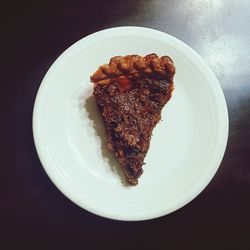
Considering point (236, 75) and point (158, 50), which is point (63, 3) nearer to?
point (158, 50)

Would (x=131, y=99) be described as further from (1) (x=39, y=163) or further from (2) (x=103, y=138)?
(1) (x=39, y=163)

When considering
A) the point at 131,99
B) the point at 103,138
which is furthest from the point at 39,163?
the point at 131,99

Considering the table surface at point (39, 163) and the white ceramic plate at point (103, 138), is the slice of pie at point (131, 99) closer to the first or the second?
the white ceramic plate at point (103, 138)

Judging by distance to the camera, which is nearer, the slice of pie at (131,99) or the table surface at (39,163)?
the slice of pie at (131,99)

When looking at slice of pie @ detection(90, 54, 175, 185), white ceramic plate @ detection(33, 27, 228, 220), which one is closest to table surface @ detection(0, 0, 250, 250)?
white ceramic plate @ detection(33, 27, 228, 220)

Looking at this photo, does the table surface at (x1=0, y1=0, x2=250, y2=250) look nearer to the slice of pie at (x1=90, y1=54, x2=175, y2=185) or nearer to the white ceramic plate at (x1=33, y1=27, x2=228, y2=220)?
the white ceramic plate at (x1=33, y1=27, x2=228, y2=220)

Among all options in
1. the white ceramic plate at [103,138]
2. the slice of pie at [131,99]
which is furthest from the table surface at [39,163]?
the slice of pie at [131,99]
